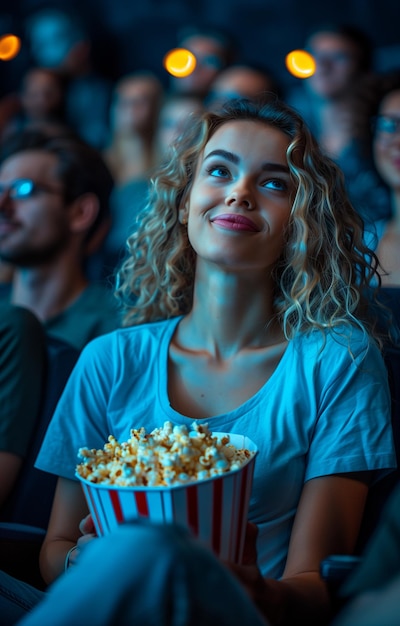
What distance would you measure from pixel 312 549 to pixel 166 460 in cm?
34

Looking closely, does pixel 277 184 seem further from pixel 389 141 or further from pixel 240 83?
pixel 240 83

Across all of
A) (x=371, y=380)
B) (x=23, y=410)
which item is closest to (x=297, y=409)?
(x=371, y=380)

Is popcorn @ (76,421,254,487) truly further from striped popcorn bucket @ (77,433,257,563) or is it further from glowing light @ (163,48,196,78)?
glowing light @ (163,48,196,78)

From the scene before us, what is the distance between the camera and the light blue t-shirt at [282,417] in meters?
1.36

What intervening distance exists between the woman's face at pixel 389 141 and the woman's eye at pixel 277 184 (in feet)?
4.38

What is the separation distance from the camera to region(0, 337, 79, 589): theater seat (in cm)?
148

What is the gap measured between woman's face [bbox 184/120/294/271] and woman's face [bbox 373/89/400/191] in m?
1.32

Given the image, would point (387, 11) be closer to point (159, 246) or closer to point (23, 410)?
point (159, 246)

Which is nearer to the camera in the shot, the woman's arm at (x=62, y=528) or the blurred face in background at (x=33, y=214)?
the woman's arm at (x=62, y=528)

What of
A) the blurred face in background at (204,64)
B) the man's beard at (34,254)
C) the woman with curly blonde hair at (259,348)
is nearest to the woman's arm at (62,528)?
the woman with curly blonde hair at (259,348)

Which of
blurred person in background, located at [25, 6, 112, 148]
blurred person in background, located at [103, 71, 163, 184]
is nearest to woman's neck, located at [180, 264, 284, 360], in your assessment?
blurred person in background, located at [103, 71, 163, 184]

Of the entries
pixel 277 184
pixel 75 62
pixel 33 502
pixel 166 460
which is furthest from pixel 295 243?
pixel 75 62

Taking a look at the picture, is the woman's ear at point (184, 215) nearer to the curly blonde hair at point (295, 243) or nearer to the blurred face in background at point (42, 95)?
the curly blonde hair at point (295, 243)

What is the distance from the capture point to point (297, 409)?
4.60 feet
